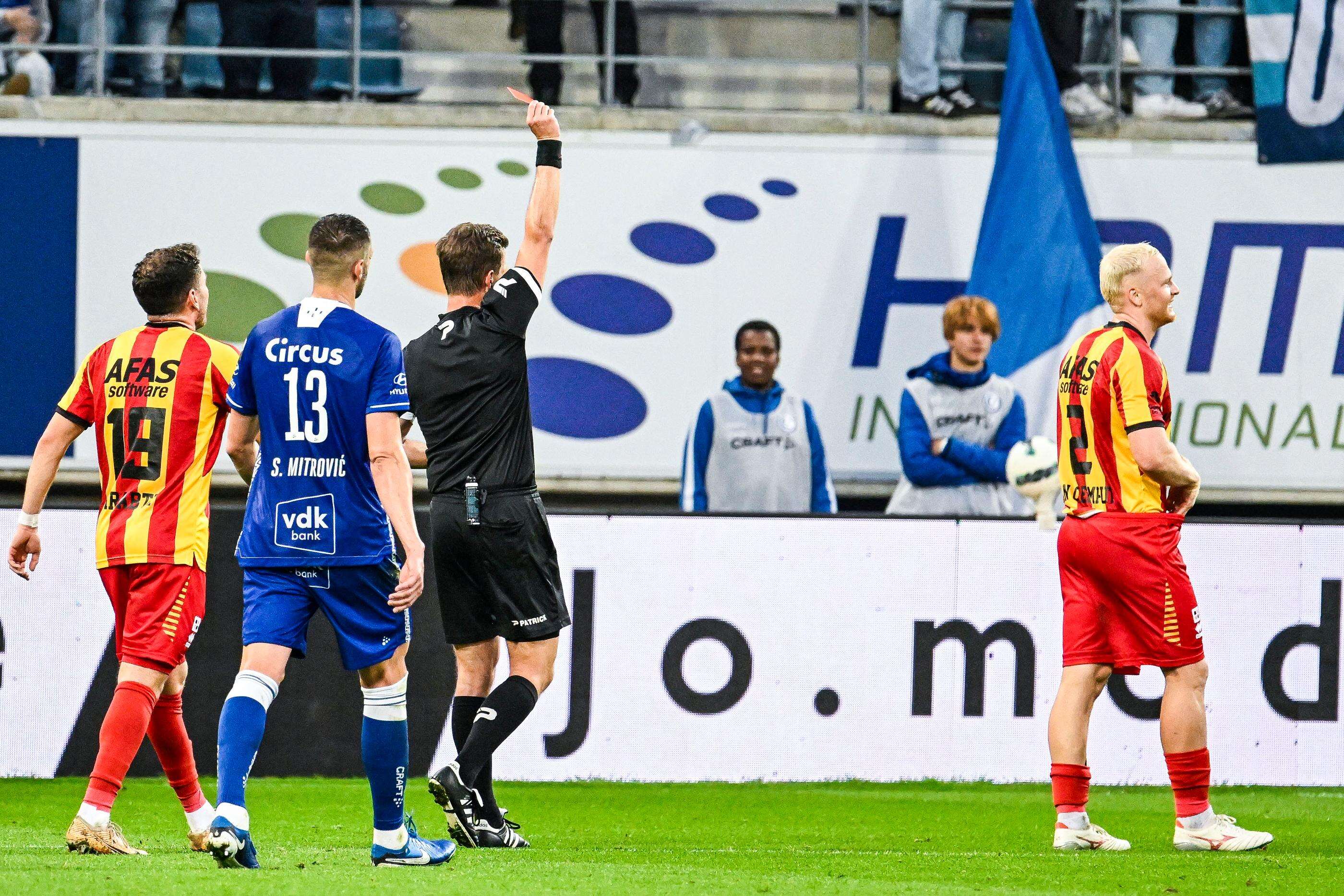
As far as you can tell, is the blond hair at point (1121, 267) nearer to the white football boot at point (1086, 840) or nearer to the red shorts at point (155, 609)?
the white football boot at point (1086, 840)

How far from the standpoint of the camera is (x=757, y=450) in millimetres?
9250

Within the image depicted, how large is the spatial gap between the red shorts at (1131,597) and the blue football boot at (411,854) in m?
2.28

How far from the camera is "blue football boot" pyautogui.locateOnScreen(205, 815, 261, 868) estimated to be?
4676 mm

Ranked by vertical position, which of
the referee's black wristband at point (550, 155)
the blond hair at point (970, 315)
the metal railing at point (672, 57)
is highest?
the metal railing at point (672, 57)

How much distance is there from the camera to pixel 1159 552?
578 centimetres

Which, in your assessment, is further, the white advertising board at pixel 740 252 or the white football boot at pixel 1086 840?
the white advertising board at pixel 740 252

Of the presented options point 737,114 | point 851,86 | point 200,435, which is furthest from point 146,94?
point 200,435

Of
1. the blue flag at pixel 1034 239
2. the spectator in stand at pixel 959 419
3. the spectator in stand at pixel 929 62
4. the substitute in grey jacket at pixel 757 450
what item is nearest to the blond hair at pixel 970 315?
the spectator in stand at pixel 959 419

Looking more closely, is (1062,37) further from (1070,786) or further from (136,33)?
(1070,786)

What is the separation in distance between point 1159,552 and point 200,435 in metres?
3.25

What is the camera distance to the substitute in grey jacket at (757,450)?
9227 mm

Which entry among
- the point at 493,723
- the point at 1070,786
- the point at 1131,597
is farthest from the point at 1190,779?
the point at 493,723

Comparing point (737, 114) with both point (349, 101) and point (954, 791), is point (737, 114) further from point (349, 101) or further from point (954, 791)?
point (954, 791)

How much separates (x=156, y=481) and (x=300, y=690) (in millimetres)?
2882
